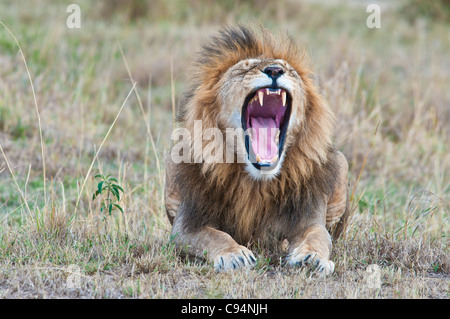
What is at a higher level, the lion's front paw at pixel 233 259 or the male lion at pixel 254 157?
the male lion at pixel 254 157

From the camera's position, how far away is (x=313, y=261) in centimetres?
432

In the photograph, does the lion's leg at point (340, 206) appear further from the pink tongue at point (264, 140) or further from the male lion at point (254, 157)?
the pink tongue at point (264, 140)

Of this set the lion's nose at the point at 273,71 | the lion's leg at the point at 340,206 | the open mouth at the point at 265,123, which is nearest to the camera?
the lion's nose at the point at 273,71

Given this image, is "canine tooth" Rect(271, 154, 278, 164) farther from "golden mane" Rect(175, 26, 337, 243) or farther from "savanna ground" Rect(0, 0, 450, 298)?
"savanna ground" Rect(0, 0, 450, 298)

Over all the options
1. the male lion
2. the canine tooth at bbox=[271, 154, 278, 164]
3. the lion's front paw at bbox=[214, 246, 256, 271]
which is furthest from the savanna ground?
the canine tooth at bbox=[271, 154, 278, 164]

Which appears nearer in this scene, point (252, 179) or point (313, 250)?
point (313, 250)

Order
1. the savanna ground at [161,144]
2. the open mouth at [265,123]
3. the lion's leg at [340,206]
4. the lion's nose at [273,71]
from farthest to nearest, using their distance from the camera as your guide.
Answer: the lion's leg at [340,206] → the open mouth at [265,123] → the lion's nose at [273,71] → the savanna ground at [161,144]

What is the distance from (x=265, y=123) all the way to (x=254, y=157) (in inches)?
15.9

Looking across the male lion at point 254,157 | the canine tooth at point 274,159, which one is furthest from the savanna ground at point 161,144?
the canine tooth at point 274,159

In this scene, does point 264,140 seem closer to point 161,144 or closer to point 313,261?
point 313,261

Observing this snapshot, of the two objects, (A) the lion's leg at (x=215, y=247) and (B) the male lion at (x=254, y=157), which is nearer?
(A) the lion's leg at (x=215, y=247)

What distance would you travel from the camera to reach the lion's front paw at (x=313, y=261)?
169 inches

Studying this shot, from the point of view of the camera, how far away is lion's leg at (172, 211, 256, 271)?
431 centimetres

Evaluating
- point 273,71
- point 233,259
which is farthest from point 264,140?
point 233,259
